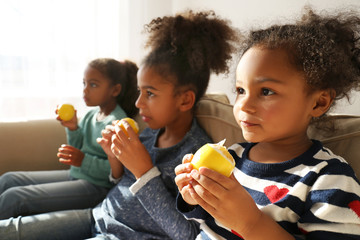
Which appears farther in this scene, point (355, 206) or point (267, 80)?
point (267, 80)

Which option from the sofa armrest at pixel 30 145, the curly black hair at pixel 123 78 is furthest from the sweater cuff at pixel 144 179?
the sofa armrest at pixel 30 145

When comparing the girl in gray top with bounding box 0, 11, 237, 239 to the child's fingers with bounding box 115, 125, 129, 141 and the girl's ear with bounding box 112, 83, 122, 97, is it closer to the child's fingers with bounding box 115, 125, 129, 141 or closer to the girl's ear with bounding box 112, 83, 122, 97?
the child's fingers with bounding box 115, 125, 129, 141

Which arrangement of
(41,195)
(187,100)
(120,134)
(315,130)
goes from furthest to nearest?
(41,195), (187,100), (120,134), (315,130)

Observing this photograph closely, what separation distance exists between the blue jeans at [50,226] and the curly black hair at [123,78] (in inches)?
22.5

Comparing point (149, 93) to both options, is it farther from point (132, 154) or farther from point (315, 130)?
point (315, 130)

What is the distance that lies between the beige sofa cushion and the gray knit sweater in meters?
0.05

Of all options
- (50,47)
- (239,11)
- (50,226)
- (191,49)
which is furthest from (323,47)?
(50,47)

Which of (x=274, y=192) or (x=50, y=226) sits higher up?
(x=274, y=192)

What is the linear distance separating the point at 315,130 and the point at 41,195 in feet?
3.38

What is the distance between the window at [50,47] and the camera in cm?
216

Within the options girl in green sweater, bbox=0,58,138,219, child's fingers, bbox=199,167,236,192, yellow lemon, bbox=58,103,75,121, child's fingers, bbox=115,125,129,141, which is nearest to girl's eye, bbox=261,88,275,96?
child's fingers, bbox=199,167,236,192

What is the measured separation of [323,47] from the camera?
704 mm

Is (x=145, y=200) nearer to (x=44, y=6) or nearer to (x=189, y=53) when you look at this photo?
(x=189, y=53)

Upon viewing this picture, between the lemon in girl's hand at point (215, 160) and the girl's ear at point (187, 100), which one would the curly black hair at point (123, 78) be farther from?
the lemon in girl's hand at point (215, 160)
